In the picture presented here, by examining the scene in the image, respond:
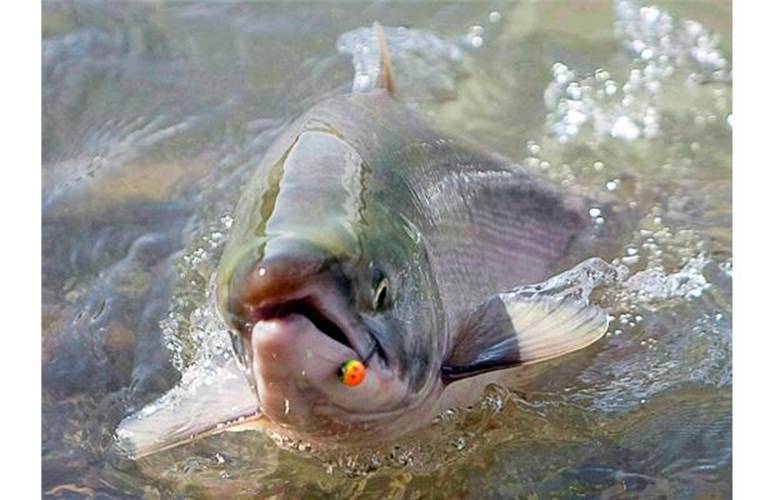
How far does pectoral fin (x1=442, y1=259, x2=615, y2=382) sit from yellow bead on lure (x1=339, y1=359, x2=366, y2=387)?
48 cm

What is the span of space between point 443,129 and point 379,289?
1.08 metres

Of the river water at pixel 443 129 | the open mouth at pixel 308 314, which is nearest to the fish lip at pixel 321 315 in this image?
the open mouth at pixel 308 314

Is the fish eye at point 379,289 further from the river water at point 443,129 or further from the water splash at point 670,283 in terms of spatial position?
the water splash at point 670,283

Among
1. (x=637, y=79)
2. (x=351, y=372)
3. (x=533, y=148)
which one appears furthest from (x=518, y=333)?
(x=637, y=79)

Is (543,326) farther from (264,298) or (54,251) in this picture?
(54,251)

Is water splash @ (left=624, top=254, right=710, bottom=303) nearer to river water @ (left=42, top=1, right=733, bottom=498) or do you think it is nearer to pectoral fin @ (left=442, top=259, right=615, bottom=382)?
river water @ (left=42, top=1, right=733, bottom=498)

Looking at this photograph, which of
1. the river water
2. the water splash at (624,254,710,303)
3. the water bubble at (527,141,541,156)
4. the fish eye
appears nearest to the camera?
the fish eye

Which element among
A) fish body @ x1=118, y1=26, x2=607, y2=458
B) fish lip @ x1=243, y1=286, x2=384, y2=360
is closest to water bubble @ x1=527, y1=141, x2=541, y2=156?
fish body @ x1=118, y1=26, x2=607, y2=458

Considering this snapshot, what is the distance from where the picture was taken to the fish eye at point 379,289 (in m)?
2.02

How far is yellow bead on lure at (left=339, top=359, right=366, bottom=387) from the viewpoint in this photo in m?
1.89
